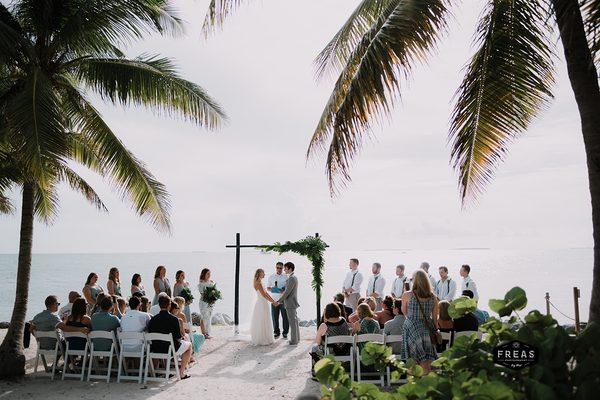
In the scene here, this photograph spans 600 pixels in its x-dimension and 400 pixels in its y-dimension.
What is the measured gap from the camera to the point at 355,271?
47.1ft

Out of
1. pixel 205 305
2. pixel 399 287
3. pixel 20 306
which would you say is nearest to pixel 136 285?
pixel 205 305

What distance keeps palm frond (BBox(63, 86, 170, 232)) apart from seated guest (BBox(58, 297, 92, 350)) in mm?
1985

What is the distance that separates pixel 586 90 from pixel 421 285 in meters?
3.87

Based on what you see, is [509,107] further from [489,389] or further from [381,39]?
[489,389]

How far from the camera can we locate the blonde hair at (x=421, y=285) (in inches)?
286

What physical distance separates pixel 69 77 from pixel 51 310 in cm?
531

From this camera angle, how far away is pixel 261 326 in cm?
1311

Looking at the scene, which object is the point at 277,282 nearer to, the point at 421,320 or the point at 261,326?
the point at 261,326

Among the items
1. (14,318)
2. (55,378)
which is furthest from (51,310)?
(55,378)

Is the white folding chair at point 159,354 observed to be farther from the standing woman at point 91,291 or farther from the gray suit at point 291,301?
the gray suit at point 291,301

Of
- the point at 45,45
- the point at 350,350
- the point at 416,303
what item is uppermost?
the point at 45,45

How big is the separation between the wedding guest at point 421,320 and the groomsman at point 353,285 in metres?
6.54

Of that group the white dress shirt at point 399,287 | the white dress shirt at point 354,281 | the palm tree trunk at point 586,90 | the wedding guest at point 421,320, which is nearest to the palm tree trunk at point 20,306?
the wedding guest at point 421,320

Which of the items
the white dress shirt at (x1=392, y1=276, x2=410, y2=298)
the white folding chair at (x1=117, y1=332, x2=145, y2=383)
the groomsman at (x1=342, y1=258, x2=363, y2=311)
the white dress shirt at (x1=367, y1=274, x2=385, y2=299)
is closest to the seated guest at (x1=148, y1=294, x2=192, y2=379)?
the white folding chair at (x1=117, y1=332, x2=145, y2=383)
